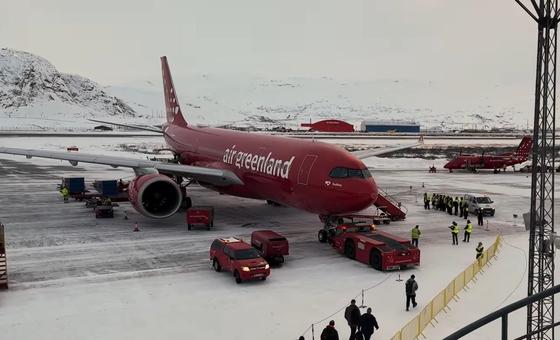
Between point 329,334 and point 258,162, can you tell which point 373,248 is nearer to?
point 329,334

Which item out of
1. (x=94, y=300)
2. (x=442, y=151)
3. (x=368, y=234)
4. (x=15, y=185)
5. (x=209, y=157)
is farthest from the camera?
(x=442, y=151)

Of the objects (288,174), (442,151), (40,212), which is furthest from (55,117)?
(288,174)

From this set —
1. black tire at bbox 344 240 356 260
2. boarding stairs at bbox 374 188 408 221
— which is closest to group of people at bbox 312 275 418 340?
black tire at bbox 344 240 356 260

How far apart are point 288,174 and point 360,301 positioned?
30.3 feet

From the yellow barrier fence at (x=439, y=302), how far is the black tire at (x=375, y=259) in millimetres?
2928

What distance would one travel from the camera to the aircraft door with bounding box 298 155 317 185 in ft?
80.2

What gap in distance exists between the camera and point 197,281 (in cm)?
1952

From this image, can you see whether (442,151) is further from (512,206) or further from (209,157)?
(209,157)

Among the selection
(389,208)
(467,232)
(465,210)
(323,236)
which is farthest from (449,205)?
(323,236)

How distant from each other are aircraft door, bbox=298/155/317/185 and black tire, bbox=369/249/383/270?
4.68 m

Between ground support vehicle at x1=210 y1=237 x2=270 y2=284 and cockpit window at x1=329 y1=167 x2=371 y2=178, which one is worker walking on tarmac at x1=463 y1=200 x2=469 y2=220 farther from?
ground support vehicle at x1=210 y1=237 x2=270 y2=284

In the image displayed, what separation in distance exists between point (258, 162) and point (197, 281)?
10.4 m

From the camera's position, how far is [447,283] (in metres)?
19.6

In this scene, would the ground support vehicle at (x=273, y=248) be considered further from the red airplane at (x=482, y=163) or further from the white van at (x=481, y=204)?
the red airplane at (x=482, y=163)
